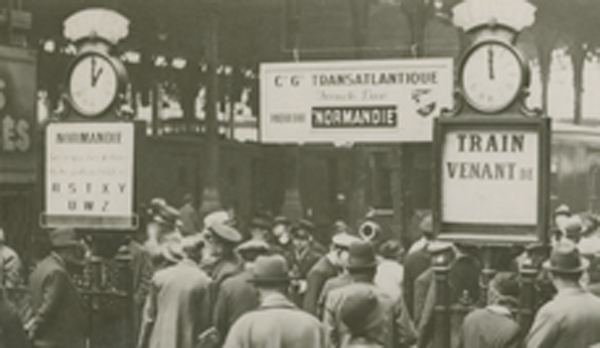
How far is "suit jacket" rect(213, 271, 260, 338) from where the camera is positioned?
30.6ft

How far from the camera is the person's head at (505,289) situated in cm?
702

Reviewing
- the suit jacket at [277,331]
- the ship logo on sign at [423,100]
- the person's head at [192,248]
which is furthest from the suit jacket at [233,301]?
the suit jacket at [277,331]

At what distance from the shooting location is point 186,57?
109 ft

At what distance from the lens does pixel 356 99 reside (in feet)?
30.5

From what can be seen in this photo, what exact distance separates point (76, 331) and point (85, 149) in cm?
192

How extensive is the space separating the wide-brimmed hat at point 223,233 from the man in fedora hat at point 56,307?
129cm

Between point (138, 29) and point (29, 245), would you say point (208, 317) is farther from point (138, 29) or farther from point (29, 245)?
point (138, 29)

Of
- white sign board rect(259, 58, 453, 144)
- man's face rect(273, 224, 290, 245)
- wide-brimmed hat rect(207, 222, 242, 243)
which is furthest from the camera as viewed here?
man's face rect(273, 224, 290, 245)

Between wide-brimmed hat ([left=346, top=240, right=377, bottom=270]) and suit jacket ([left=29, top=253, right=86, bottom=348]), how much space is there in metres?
2.92

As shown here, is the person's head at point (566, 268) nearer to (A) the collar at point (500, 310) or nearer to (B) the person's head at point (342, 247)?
(A) the collar at point (500, 310)

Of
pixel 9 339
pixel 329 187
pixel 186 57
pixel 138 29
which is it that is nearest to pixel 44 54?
pixel 138 29

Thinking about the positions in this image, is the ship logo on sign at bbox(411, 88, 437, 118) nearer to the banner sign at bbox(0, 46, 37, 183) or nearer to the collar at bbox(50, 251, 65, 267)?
the collar at bbox(50, 251, 65, 267)

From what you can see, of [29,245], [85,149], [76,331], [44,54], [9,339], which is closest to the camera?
[9,339]

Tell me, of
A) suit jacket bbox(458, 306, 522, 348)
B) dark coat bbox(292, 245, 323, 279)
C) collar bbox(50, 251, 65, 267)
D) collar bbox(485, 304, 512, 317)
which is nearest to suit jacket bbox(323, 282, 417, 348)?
suit jacket bbox(458, 306, 522, 348)
